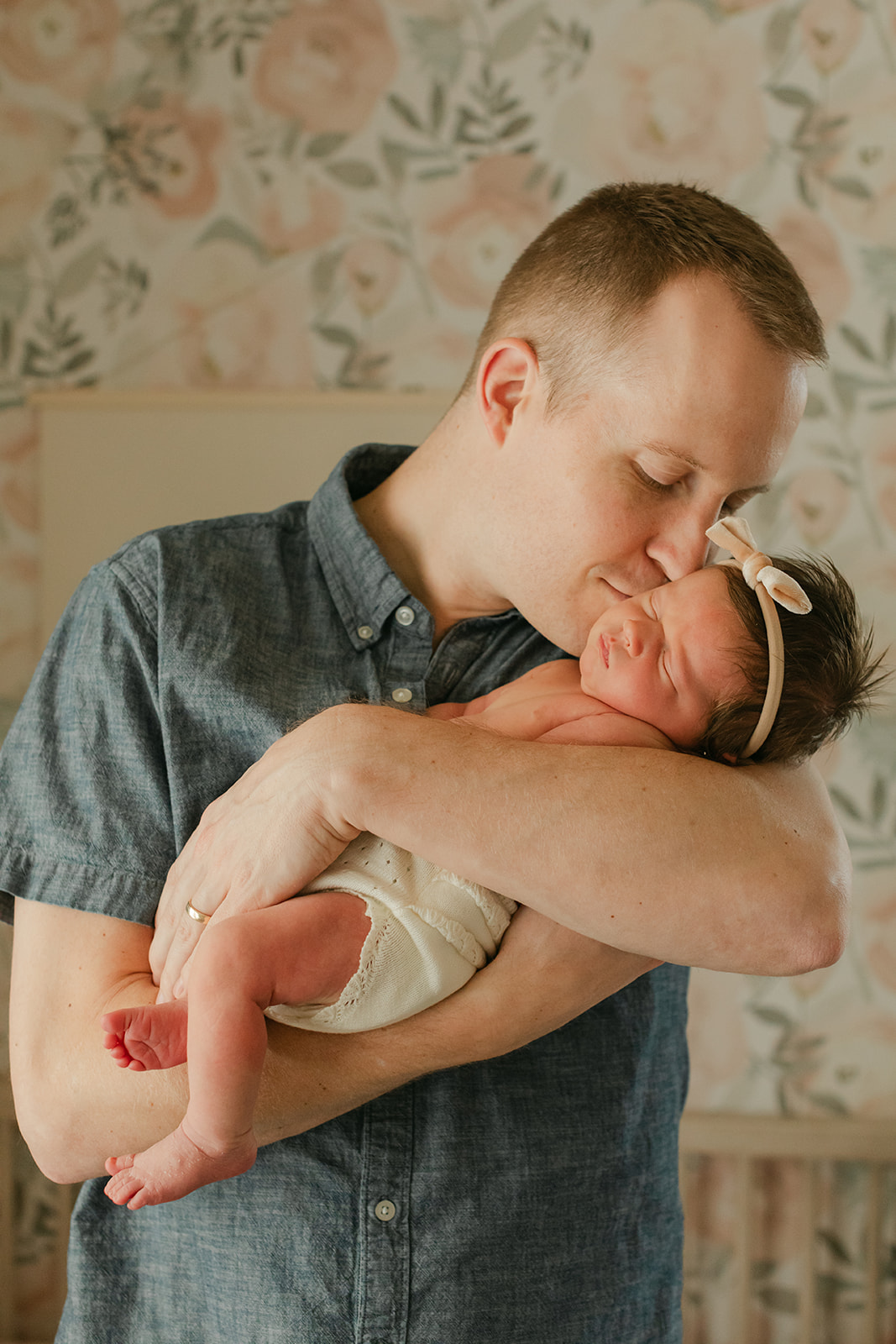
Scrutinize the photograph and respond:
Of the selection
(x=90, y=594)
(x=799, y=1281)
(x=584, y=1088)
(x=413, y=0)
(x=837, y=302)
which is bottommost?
(x=799, y=1281)

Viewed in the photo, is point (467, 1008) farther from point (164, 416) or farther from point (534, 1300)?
point (164, 416)

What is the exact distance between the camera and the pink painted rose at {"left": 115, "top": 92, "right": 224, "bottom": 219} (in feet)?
7.51

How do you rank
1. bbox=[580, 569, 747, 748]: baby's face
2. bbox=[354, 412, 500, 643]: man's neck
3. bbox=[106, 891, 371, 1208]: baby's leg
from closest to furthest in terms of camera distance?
1. bbox=[106, 891, 371, 1208]: baby's leg
2. bbox=[580, 569, 747, 748]: baby's face
3. bbox=[354, 412, 500, 643]: man's neck

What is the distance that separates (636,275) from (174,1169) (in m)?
0.93

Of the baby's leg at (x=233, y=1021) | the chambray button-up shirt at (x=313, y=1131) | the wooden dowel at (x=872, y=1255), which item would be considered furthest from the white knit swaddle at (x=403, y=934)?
the wooden dowel at (x=872, y=1255)

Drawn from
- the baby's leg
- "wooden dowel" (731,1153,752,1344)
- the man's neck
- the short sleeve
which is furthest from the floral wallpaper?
the baby's leg

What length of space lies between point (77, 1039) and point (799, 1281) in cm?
212

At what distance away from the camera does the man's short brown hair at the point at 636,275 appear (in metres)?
1.00

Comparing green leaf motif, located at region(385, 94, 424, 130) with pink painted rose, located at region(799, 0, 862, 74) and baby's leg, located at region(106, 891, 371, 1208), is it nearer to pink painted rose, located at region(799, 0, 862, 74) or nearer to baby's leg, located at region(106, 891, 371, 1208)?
pink painted rose, located at region(799, 0, 862, 74)

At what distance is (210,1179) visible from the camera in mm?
837

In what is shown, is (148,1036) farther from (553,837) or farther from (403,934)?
(553,837)

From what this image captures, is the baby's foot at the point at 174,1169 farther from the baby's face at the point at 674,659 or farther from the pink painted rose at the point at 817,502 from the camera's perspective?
the pink painted rose at the point at 817,502

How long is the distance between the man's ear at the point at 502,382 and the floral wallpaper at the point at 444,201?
1.25 metres

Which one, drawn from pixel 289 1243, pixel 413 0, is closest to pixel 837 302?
pixel 413 0
